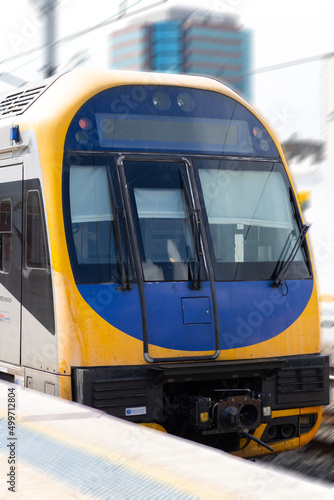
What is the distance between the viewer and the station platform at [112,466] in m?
2.34

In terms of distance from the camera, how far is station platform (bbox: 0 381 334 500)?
92.2 inches

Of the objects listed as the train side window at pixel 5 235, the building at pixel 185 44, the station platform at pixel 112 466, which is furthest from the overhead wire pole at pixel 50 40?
the station platform at pixel 112 466

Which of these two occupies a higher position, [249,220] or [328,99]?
[328,99]

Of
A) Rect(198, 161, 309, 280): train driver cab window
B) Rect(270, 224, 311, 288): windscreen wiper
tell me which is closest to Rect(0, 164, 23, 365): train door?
Rect(198, 161, 309, 280): train driver cab window

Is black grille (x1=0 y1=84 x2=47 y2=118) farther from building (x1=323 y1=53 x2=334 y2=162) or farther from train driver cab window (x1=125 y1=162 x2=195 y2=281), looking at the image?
building (x1=323 y1=53 x2=334 y2=162)

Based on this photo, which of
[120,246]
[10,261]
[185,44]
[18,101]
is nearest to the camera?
[120,246]

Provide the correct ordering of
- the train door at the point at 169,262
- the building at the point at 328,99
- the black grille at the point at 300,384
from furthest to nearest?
1. the building at the point at 328,99
2. the black grille at the point at 300,384
3. the train door at the point at 169,262

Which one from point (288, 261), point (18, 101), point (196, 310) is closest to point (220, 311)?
point (196, 310)

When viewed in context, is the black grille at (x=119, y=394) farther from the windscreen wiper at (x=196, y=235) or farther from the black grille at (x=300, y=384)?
the black grille at (x=300, y=384)

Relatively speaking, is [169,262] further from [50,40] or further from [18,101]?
[50,40]

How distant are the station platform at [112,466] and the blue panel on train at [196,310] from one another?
2.15 metres

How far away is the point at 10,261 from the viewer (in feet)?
20.2

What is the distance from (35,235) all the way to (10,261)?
2.02 feet

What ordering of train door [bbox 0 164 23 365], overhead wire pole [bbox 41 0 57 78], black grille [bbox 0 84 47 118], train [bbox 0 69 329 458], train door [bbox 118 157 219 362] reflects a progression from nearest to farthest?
train [bbox 0 69 329 458] → train door [bbox 118 157 219 362] → train door [bbox 0 164 23 365] → black grille [bbox 0 84 47 118] → overhead wire pole [bbox 41 0 57 78]
